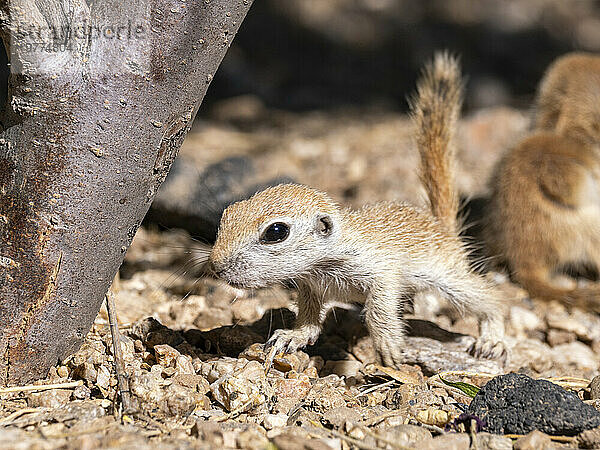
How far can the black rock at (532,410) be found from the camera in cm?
230

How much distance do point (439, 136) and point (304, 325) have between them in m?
1.27

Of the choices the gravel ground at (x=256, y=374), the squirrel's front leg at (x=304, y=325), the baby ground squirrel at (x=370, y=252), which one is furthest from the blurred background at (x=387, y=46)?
the squirrel's front leg at (x=304, y=325)

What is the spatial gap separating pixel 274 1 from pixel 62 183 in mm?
7449

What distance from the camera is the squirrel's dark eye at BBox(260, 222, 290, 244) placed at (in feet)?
9.04

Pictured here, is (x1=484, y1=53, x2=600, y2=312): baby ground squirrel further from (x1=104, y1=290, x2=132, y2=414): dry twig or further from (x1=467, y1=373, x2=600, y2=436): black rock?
(x1=104, y1=290, x2=132, y2=414): dry twig

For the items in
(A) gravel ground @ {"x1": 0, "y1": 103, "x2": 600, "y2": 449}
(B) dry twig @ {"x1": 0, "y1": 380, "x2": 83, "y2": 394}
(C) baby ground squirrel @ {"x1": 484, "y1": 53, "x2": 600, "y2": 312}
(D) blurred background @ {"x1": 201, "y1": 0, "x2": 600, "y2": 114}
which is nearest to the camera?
(A) gravel ground @ {"x1": 0, "y1": 103, "x2": 600, "y2": 449}

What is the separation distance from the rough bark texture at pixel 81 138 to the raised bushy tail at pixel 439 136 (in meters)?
1.52

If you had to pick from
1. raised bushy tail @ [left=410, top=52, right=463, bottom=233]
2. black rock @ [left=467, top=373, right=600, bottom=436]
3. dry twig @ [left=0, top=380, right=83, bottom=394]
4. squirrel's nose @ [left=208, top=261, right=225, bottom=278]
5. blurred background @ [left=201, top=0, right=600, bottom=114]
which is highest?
blurred background @ [left=201, top=0, right=600, bottom=114]

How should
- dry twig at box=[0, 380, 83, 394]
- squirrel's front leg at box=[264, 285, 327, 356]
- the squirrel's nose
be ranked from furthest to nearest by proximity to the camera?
squirrel's front leg at box=[264, 285, 327, 356], the squirrel's nose, dry twig at box=[0, 380, 83, 394]

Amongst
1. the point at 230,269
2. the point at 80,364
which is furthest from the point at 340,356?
the point at 80,364

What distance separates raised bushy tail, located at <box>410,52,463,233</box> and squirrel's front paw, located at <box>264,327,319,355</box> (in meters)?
1.04

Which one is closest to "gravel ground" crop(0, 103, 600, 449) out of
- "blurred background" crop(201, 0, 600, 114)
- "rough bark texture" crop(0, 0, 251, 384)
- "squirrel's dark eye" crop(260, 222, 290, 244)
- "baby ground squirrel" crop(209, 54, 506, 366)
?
"baby ground squirrel" crop(209, 54, 506, 366)

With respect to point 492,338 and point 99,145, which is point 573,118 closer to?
point 492,338

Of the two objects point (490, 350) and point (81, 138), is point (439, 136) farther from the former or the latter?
point (81, 138)
